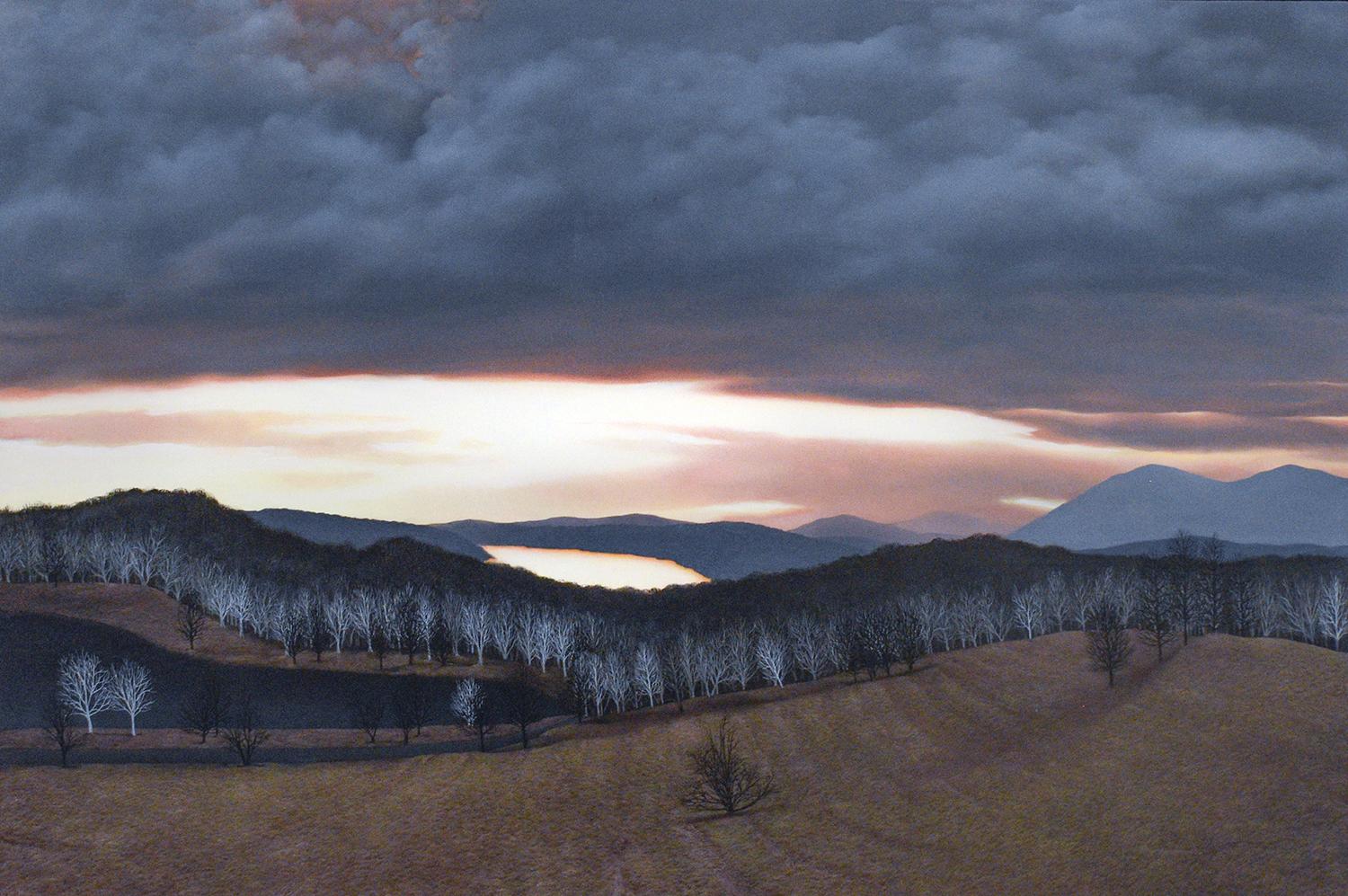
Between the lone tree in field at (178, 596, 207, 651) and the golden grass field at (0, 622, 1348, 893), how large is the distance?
7711cm

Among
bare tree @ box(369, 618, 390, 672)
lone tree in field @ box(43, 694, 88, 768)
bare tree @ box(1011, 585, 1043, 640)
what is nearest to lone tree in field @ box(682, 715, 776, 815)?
lone tree in field @ box(43, 694, 88, 768)

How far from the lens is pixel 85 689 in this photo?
411 ft

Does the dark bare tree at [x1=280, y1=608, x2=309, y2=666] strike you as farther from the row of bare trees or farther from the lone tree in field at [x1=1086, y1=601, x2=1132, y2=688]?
the lone tree in field at [x1=1086, y1=601, x2=1132, y2=688]

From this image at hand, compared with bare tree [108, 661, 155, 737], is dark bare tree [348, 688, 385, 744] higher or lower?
lower

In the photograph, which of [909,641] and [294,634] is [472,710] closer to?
[294,634]

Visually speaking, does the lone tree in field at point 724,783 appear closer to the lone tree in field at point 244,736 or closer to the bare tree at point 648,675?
the bare tree at point 648,675

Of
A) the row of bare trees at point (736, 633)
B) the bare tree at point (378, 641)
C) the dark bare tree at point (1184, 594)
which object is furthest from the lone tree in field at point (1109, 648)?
the bare tree at point (378, 641)

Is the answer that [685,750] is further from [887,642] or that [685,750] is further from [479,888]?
[887,642]

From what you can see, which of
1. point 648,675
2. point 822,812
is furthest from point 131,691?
point 822,812

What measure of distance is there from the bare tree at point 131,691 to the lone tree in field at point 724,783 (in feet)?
239

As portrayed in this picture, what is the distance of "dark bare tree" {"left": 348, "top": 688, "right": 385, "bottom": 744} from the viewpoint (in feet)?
416

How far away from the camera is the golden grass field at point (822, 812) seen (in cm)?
7312

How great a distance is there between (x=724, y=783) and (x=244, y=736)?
6143 centimetres

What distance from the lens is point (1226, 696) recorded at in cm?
10444
